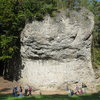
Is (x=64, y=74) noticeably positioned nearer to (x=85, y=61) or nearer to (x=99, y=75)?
(x=85, y=61)

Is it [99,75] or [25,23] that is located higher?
[25,23]

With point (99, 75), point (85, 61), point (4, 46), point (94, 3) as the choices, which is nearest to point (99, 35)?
point (94, 3)

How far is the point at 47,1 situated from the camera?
52.9 ft

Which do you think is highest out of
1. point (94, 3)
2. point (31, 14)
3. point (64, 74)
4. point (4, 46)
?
point (94, 3)

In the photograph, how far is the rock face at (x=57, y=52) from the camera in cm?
1544

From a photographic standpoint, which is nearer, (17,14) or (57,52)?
(57,52)

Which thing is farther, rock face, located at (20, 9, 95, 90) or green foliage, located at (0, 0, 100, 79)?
rock face, located at (20, 9, 95, 90)

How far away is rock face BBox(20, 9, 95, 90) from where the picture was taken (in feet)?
50.6

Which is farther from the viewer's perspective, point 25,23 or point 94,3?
point 94,3

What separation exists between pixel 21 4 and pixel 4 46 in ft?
18.1

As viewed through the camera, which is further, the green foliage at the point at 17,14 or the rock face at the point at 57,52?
the rock face at the point at 57,52

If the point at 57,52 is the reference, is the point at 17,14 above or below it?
above

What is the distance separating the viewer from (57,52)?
51.5ft

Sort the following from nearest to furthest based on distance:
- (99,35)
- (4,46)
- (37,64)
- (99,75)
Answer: (4,46) → (37,64) → (99,75) → (99,35)
